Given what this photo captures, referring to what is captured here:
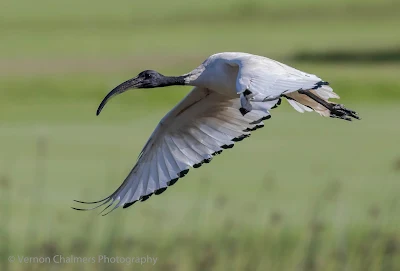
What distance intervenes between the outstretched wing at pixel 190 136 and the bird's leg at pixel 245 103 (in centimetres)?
104

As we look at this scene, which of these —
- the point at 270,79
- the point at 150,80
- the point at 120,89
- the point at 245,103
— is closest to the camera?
the point at 245,103

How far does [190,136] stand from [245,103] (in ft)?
4.34

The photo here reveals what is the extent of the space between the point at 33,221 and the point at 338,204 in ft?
6.80

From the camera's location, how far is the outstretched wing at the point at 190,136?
4680mm

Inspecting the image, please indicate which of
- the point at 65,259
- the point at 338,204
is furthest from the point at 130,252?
the point at 338,204

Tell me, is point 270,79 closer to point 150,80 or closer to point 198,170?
point 150,80

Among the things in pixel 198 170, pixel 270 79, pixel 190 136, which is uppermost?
pixel 270 79

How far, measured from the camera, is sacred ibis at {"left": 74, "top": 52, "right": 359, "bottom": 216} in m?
4.46

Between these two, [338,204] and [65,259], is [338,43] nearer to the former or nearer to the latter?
[338,204]

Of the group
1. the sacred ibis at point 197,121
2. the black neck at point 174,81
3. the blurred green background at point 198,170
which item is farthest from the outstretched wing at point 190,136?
the blurred green background at point 198,170

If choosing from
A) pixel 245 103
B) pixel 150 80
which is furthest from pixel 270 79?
pixel 150 80

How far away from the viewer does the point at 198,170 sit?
8.68m

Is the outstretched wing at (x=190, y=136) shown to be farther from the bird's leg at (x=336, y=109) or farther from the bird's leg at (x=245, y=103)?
the bird's leg at (x=245, y=103)

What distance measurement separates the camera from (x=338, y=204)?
7371 millimetres
